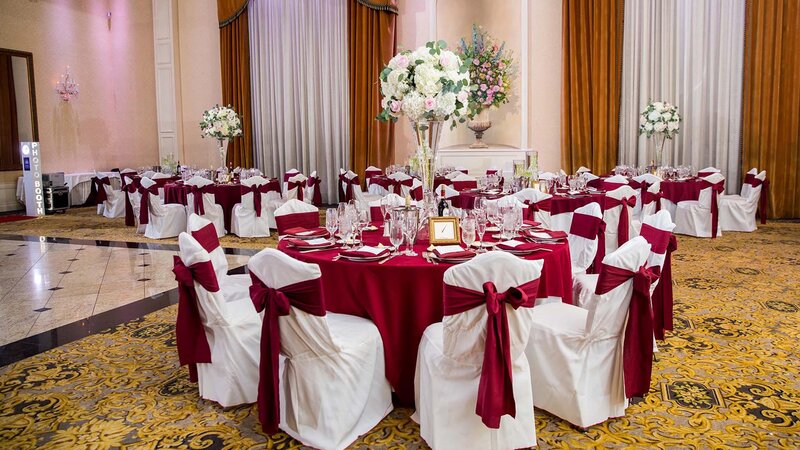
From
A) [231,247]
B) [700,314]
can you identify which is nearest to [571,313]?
[700,314]

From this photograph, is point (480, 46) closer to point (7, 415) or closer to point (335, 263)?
point (335, 263)

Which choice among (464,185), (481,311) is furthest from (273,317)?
(464,185)

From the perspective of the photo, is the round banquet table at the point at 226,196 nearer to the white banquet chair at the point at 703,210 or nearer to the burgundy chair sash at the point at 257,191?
the burgundy chair sash at the point at 257,191

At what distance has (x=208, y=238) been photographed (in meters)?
3.51

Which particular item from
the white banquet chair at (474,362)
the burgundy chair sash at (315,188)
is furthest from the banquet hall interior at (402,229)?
the burgundy chair sash at (315,188)

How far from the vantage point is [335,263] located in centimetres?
284

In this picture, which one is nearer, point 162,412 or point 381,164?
point 162,412

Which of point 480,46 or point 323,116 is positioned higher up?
point 480,46

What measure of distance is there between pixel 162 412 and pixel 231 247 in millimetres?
4605

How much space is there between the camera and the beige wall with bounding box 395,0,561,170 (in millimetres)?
9820

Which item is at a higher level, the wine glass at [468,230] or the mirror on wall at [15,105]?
the mirror on wall at [15,105]

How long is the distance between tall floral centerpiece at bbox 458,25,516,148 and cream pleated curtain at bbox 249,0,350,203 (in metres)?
2.79

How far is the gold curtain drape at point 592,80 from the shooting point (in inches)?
375

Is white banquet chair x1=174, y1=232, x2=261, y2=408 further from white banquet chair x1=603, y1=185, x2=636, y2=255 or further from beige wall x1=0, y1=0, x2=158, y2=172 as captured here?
beige wall x1=0, y1=0, x2=158, y2=172
